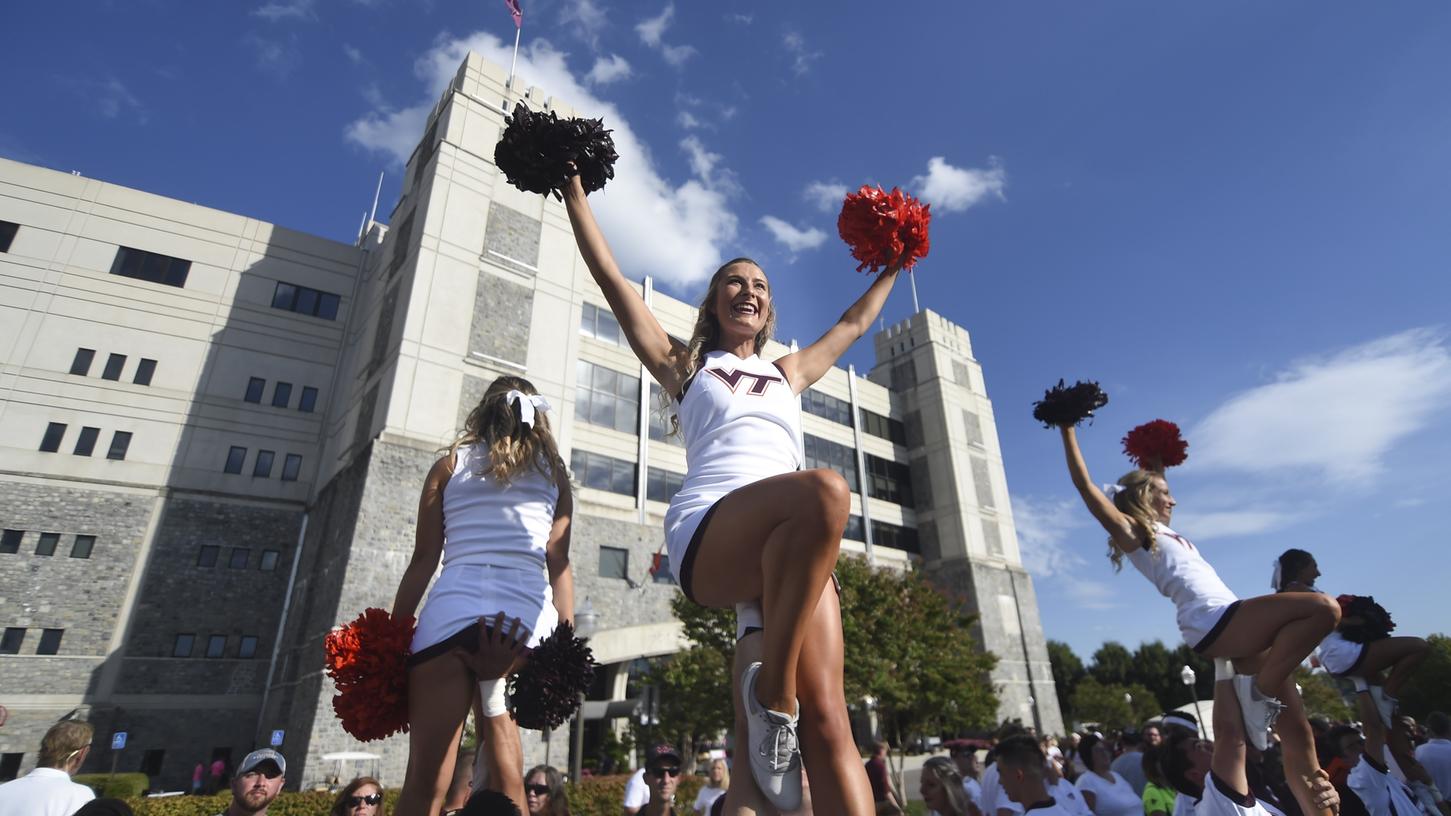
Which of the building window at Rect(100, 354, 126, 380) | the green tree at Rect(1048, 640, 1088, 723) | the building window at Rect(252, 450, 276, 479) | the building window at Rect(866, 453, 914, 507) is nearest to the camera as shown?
the building window at Rect(100, 354, 126, 380)

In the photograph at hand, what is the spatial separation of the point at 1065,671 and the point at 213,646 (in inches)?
2410

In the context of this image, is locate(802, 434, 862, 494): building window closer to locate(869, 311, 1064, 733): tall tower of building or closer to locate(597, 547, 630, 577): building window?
locate(869, 311, 1064, 733): tall tower of building

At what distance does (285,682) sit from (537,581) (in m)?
22.8

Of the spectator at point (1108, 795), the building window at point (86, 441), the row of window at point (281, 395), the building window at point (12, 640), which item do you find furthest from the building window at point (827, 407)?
the building window at point (12, 640)

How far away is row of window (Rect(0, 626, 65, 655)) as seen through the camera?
20578 millimetres

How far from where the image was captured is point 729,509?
2217 mm

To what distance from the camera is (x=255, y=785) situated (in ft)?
13.4

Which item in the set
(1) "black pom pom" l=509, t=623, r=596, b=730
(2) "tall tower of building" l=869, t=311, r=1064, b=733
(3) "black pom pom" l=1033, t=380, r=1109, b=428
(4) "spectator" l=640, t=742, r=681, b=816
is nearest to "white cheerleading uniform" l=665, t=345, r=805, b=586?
(1) "black pom pom" l=509, t=623, r=596, b=730

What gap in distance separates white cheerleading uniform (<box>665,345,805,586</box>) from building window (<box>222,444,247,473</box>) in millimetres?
28119

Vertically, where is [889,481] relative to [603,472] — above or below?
above

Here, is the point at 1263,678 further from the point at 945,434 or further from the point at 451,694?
the point at 945,434

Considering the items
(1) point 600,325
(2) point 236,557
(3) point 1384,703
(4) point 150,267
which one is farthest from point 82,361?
(3) point 1384,703

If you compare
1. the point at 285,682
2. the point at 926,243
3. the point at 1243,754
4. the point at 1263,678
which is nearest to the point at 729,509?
the point at 926,243

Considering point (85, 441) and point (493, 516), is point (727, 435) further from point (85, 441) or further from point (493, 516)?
point (85, 441)
